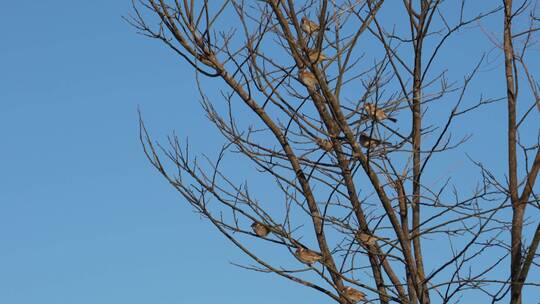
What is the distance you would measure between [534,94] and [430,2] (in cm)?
79

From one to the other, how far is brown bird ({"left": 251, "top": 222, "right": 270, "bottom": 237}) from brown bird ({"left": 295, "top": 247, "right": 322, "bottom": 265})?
19 cm

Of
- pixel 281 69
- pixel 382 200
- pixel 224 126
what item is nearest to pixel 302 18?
pixel 281 69

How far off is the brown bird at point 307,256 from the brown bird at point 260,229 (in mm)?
191

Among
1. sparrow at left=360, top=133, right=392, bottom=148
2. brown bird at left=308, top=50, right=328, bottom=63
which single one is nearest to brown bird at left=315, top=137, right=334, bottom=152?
sparrow at left=360, top=133, right=392, bottom=148

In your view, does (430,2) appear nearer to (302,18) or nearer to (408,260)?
(302,18)

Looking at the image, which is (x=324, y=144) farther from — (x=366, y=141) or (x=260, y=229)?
(x=260, y=229)

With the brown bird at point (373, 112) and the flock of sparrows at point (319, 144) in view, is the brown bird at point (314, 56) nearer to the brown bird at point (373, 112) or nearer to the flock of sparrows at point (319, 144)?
the flock of sparrows at point (319, 144)

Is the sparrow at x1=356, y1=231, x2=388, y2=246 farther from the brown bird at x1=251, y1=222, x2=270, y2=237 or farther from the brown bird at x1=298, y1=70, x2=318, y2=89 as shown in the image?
the brown bird at x1=298, y1=70, x2=318, y2=89

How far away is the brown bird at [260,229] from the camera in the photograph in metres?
4.46

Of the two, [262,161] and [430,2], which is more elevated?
[430,2]

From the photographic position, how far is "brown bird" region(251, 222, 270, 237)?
14.6 feet

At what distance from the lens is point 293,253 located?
4.43m

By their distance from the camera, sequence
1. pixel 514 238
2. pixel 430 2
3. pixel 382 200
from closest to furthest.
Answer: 1. pixel 382 200
2. pixel 514 238
3. pixel 430 2

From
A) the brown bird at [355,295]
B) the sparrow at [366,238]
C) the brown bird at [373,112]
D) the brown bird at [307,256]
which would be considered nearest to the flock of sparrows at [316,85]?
the brown bird at [373,112]
